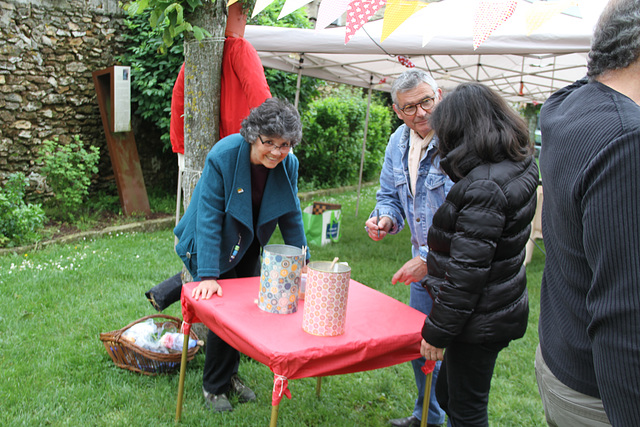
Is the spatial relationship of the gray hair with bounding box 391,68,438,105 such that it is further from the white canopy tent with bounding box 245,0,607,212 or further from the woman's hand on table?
the woman's hand on table

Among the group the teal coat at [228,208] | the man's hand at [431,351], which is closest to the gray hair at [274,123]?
the teal coat at [228,208]

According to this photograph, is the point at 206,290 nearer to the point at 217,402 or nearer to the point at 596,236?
the point at 217,402

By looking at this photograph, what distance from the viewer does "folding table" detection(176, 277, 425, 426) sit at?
163 cm

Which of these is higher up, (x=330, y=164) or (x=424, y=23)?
(x=424, y=23)

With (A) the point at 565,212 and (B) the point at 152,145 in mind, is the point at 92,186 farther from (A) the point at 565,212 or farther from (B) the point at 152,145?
(A) the point at 565,212

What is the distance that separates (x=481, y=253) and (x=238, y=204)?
120 centimetres

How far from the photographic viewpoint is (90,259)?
4.91 meters

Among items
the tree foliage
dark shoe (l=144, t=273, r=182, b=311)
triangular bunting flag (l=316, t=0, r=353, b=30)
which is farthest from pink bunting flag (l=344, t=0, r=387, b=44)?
the tree foliage

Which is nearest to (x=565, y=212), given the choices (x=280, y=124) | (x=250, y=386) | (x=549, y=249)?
(x=549, y=249)

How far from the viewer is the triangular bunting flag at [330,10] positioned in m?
2.77

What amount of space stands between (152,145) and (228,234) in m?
5.55

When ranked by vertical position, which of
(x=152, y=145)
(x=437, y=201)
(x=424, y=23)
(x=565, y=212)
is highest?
(x=424, y=23)

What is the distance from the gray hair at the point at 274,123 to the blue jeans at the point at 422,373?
96 cm

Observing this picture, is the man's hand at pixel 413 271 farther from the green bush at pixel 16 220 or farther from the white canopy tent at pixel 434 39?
the green bush at pixel 16 220
